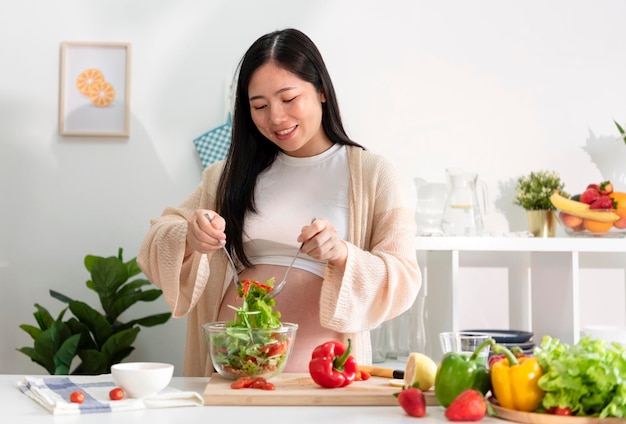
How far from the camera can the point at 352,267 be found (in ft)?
6.13

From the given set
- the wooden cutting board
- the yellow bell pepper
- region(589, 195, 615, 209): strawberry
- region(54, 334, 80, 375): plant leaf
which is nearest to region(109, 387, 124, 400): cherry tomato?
the wooden cutting board

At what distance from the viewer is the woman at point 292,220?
1.94 meters

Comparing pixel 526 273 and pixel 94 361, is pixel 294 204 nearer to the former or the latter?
pixel 94 361

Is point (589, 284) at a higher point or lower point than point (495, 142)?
lower

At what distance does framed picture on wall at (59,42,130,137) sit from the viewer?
10.7 feet

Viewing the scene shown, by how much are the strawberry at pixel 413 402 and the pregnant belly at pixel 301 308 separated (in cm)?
63

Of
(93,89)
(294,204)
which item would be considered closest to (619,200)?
(294,204)

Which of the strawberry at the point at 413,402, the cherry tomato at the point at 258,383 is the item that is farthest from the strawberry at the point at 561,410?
the cherry tomato at the point at 258,383

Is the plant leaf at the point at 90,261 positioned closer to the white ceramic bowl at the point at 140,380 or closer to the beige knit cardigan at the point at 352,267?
the beige knit cardigan at the point at 352,267

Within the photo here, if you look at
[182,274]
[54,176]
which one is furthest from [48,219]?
[182,274]

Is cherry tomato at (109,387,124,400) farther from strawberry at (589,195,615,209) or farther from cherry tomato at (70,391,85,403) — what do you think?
strawberry at (589,195,615,209)

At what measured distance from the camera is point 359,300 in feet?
6.28

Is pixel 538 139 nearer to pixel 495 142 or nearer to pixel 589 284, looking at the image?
pixel 495 142

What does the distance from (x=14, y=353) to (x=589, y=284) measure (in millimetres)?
2244
